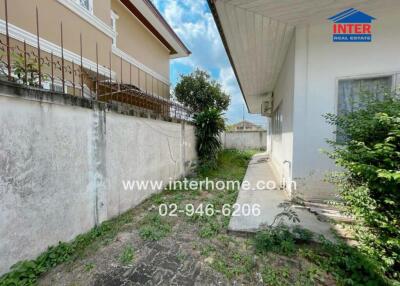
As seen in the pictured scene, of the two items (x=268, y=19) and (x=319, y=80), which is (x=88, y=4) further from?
(x=319, y=80)

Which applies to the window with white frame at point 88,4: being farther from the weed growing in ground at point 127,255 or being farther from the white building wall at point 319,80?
the weed growing in ground at point 127,255

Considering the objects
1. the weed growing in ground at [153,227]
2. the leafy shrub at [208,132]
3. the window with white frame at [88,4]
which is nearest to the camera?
the weed growing in ground at [153,227]

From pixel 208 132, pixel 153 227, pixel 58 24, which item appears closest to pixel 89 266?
pixel 153 227

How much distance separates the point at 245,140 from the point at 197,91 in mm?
7713

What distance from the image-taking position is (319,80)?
139 inches

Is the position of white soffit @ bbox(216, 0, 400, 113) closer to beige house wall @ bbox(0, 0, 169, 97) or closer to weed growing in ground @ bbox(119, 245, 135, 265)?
beige house wall @ bbox(0, 0, 169, 97)

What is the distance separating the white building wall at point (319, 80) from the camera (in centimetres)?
328

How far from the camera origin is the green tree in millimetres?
9977

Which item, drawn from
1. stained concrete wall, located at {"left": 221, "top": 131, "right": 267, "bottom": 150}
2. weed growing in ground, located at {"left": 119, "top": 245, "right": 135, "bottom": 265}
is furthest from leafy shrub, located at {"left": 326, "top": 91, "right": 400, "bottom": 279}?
stained concrete wall, located at {"left": 221, "top": 131, "right": 267, "bottom": 150}

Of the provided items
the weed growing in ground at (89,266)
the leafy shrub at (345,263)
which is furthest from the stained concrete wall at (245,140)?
the weed growing in ground at (89,266)

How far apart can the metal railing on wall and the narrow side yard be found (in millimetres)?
2034

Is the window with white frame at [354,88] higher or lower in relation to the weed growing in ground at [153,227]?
higher

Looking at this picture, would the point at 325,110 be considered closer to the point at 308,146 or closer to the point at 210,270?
the point at 308,146

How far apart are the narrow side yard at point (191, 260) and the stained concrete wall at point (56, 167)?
0.87ft
